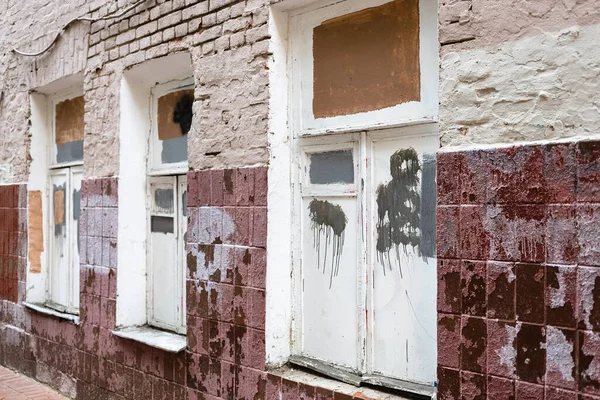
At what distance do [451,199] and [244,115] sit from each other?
1555 mm

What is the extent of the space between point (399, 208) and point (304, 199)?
69cm

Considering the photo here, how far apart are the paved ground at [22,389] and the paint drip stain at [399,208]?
358 cm

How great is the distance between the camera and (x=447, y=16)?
2.75m

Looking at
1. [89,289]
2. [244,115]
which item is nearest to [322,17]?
[244,115]

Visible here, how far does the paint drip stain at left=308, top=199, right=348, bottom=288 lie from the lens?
3.46 metres

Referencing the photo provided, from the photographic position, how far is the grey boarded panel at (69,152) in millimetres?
5582

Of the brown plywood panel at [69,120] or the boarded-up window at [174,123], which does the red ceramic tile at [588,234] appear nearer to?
the boarded-up window at [174,123]

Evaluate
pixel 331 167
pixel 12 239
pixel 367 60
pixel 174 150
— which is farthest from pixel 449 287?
pixel 12 239

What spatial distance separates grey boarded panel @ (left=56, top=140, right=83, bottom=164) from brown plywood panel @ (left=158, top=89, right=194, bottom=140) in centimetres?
129

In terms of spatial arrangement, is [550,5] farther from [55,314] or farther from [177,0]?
[55,314]

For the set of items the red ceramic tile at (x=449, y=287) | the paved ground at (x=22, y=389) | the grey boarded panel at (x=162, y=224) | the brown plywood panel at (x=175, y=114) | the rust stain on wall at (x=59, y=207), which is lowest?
the paved ground at (x=22, y=389)

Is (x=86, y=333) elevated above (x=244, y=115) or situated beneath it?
situated beneath

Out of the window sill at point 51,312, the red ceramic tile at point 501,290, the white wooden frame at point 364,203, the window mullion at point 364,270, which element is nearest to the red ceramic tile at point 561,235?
the red ceramic tile at point 501,290

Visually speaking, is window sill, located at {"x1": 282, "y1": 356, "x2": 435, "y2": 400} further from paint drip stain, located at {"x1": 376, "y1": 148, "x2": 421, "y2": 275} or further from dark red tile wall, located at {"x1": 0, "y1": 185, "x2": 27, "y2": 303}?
dark red tile wall, located at {"x1": 0, "y1": 185, "x2": 27, "y2": 303}
